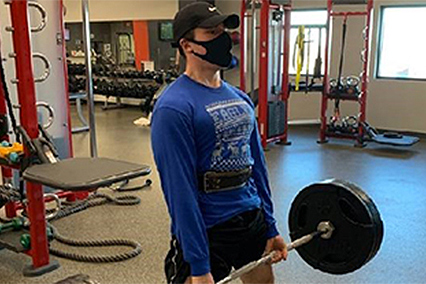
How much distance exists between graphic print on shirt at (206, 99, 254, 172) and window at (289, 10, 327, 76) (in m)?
6.04

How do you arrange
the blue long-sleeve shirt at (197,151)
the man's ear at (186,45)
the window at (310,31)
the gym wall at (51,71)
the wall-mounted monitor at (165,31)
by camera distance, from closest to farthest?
the blue long-sleeve shirt at (197,151) → the man's ear at (186,45) → the gym wall at (51,71) → the window at (310,31) → the wall-mounted monitor at (165,31)

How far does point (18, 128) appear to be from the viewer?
2912 millimetres

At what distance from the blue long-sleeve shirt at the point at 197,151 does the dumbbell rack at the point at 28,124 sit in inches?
62.8

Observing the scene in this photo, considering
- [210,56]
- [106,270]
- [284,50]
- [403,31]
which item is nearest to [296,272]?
[106,270]

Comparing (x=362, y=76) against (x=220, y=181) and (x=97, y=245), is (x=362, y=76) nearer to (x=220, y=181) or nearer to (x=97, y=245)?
(x=97, y=245)

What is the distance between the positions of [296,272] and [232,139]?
5.61ft

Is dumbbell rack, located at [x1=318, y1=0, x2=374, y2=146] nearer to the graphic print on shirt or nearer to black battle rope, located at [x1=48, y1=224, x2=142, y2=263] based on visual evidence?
black battle rope, located at [x1=48, y1=224, x2=142, y2=263]

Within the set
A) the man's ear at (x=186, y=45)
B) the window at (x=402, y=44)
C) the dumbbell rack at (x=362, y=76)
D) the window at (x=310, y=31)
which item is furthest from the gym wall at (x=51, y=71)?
the window at (x=402, y=44)

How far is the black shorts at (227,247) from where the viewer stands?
5.48 feet

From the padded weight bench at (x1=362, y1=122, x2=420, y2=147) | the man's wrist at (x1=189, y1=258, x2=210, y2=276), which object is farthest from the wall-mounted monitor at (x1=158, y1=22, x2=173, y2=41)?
the man's wrist at (x1=189, y1=258, x2=210, y2=276)

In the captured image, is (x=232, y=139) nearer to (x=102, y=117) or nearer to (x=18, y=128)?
(x=18, y=128)

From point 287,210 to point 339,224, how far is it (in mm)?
2168

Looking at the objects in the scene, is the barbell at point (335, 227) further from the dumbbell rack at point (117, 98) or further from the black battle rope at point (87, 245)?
the dumbbell rack at point (117, 98)

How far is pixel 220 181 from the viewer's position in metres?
1.64
